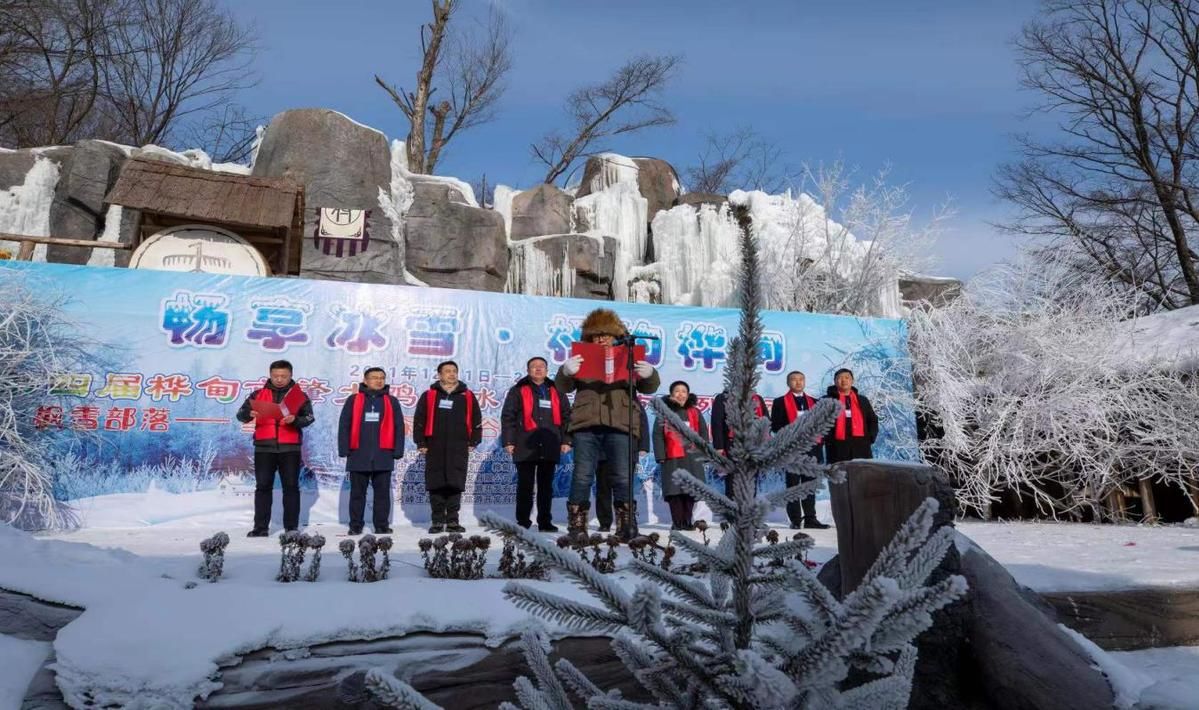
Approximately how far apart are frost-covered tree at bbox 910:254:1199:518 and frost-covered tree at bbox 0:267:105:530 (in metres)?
9.50

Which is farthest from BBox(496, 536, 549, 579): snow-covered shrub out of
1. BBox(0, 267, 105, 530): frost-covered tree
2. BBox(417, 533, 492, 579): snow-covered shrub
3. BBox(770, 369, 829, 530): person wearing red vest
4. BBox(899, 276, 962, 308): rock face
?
BBox(899, 276, 962, 308): rock face

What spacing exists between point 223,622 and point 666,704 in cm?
202

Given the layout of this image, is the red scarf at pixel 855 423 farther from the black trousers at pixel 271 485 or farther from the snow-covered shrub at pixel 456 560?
the black trousers at pixel 271 485

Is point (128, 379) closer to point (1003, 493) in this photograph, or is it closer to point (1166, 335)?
point (1003, 493)

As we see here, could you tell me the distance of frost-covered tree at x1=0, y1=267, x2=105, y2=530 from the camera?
6.56 metres

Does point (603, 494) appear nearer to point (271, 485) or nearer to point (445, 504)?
point (445, 504)

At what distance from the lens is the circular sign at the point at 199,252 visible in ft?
35.8

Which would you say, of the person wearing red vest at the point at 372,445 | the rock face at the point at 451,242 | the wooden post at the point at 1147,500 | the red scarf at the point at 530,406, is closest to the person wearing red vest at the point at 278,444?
the person wearing red vest at the point at 372,445

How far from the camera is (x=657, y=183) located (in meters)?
22.2

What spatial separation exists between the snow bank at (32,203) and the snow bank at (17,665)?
13879 mm

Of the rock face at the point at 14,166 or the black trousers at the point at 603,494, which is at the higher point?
the rock face at the point at 14,166

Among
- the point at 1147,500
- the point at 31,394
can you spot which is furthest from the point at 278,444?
the point at 1147,500

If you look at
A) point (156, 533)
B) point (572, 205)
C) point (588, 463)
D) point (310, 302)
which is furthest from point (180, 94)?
point (588, 463)

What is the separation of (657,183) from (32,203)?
47.8 feet
